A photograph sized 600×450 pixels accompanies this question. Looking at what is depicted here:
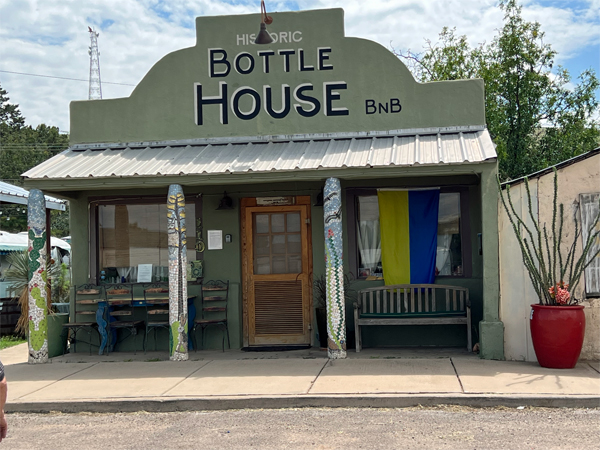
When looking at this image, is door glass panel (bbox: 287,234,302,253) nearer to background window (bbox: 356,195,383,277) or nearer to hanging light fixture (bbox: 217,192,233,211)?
background window (bbox: 356,195,383,277)

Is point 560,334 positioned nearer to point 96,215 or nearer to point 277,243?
point 277,243

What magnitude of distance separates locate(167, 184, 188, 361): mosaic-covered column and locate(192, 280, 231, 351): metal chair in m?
1.07

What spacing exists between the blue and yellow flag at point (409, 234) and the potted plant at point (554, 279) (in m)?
1.47

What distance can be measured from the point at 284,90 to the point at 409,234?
9.48ft

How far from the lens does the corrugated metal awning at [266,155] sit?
8.85 meters

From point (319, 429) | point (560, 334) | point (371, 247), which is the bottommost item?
point (319, 429)

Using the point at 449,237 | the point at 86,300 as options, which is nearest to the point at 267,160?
the point at 449,237

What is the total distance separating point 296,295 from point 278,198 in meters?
1.57

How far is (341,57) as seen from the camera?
1010cm

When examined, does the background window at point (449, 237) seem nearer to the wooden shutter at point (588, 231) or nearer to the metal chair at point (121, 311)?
the wooden shutter at point (588, 231)

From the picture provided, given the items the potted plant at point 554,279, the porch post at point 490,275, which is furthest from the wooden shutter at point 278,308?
the potted plant at point 554,279

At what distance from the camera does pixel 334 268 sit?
898 cm

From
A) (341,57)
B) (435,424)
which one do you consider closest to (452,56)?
(341,57)

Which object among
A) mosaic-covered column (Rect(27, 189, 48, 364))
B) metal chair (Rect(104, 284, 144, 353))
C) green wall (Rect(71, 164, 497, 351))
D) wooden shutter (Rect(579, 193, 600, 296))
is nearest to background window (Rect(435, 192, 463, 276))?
green wall (Rect(71, 164, 497, 351))
